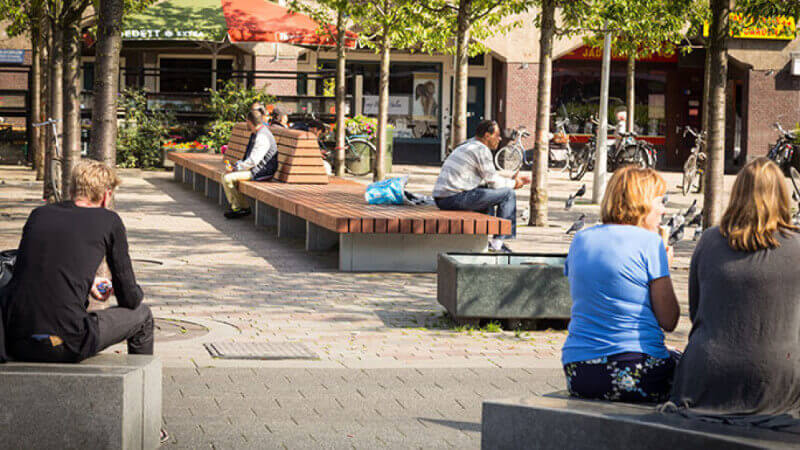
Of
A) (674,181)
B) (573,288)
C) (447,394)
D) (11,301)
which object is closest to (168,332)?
(447,394)

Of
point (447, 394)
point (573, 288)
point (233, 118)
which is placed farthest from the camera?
point (233, 118)

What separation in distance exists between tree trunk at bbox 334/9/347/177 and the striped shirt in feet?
38.0

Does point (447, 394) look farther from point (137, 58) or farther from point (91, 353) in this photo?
point (137, 58)

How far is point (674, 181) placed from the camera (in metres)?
26.4

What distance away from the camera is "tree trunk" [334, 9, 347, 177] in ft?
73.8

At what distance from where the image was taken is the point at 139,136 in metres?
25.3

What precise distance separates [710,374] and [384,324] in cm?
430

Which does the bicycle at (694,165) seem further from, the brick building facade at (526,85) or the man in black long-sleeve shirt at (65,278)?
the man in black long-sleeve shirt at (65,278)

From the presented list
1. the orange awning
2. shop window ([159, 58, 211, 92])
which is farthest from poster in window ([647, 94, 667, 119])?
shop window ([159, 58, 211, 92])

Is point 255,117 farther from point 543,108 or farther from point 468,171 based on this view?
point 468,171

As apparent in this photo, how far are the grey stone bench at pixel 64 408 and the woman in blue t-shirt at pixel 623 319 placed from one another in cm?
179

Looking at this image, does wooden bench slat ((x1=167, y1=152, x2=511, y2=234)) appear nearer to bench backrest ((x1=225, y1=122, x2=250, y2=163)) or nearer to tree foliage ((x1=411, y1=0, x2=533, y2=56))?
bench backrest ((x1=225, y1=122, x2=250, y2=163))

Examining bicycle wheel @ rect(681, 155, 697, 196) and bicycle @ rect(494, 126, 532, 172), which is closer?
bicycle wheel @ rect(681, 155, 697, 196)

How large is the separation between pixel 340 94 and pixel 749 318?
63.8 ft
